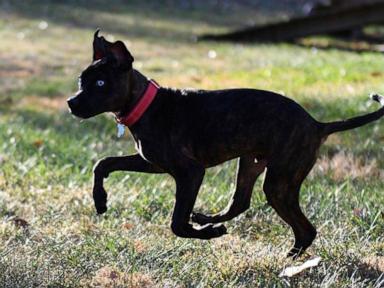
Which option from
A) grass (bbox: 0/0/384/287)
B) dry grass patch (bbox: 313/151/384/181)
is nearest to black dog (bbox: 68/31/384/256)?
grass (bbox: 0/0/384/287)

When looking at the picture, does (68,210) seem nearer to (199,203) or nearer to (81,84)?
(199,203)

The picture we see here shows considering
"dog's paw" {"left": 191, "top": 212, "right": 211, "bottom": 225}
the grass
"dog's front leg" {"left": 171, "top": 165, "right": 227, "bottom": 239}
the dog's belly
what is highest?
the dog's belly

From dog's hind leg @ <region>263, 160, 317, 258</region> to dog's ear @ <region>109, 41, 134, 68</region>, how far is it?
0.96m

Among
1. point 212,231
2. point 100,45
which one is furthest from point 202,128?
point 100,45

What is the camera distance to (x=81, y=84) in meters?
5.18

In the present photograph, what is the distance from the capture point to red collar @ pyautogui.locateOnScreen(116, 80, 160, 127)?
16.9 feet

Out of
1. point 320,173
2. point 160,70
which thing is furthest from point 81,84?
point 160,70

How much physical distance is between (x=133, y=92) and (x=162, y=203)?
1271mm

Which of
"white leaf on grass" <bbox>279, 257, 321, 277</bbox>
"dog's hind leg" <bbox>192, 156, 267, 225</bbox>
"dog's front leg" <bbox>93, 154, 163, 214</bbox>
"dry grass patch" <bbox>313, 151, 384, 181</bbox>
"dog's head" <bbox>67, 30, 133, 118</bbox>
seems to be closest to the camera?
"white leaf on grass" <bbox>279, 257, 321, 277</bbox>

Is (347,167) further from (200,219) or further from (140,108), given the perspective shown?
(140,108)

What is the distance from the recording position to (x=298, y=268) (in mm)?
4691

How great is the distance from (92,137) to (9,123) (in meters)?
1.20

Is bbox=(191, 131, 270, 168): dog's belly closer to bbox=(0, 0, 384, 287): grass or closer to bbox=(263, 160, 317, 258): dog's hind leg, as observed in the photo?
bbox=(263, 160, 317, 258): dog's hind leg

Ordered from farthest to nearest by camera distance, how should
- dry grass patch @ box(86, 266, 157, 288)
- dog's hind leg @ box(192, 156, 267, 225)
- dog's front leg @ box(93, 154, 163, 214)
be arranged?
1. dog's hind leg @ box(192, 156, 267, 225)
2. dog's front leg @ box(93, 154, 163, 214)
3. dry grass patch @ box(86, 266, 157, 288)
